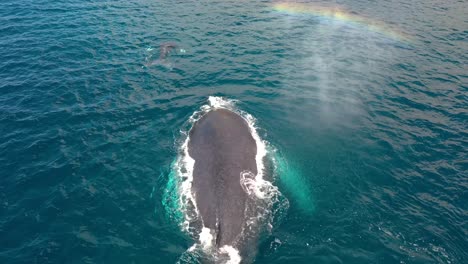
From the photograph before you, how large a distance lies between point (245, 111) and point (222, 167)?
10.3m

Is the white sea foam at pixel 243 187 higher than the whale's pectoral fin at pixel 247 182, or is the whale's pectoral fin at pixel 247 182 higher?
the whale's pectoral fin at pixel 247 182

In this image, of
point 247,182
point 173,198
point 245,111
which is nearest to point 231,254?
point 247,182

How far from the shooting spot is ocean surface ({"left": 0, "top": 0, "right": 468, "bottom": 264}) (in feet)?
60.7

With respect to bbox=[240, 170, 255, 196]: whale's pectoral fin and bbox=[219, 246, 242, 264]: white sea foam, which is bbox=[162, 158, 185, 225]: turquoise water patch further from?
bbox=[240, 170, 255, 196]: whale's pectoral fin

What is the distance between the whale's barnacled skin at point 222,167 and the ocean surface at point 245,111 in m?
1.92

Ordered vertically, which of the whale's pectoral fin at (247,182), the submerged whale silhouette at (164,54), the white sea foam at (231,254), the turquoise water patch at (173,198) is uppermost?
the submerged whale silhouette at (164,54)

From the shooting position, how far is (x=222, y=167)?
20719 mm

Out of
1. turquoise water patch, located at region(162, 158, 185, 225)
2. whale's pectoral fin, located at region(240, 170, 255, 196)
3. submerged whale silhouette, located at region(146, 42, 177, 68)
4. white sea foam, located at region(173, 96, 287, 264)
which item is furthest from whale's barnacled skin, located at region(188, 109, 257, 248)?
submerged whale silhouette, located at region(146, 42, 177, 68)

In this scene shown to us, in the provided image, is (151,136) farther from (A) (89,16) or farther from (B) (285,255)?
(A) (89,16)

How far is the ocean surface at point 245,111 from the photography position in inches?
728

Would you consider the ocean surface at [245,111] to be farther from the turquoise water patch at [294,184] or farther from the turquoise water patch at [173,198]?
the turquoise water patch at [173,198]

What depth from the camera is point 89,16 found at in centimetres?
4941

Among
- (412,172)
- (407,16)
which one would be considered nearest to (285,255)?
(412,172)

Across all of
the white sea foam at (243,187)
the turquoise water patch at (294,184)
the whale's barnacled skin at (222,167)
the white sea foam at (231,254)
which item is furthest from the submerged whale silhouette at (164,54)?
the white sea foam at (231,254)
